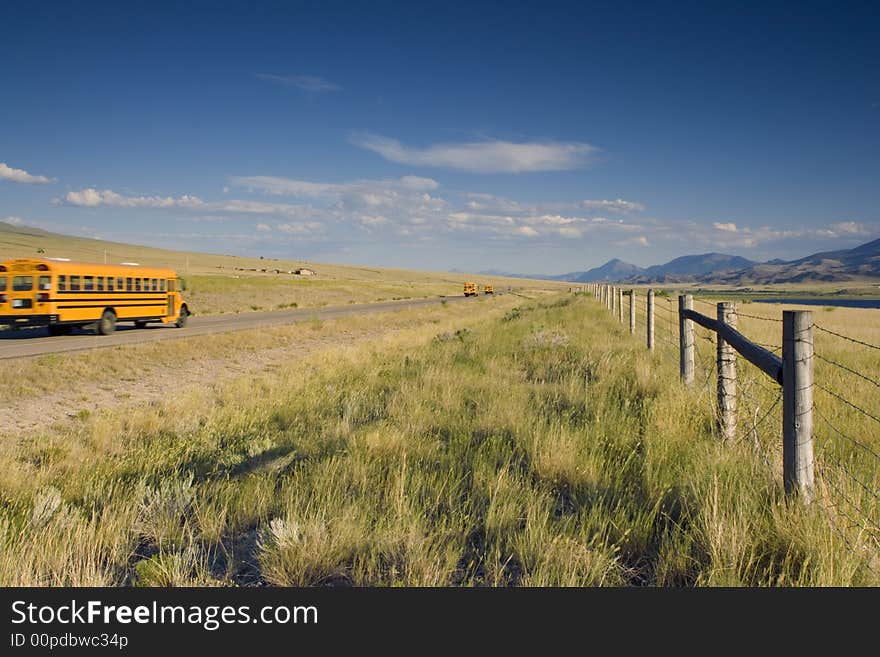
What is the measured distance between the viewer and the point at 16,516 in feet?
12.5

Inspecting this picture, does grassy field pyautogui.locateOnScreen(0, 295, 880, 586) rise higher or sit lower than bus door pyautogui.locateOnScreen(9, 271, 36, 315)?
lower

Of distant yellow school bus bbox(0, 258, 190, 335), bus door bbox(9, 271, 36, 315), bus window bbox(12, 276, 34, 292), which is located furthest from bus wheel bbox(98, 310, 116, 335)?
bus window bbox(12, 276, 34, 292)

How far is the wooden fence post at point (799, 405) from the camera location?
11.4 feet

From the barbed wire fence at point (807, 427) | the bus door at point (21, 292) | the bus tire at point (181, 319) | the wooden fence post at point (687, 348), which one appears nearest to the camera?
the barbed wire fence at point (807, 427)

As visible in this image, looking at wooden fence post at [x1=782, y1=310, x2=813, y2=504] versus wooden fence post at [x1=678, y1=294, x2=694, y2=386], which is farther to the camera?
wooden fence post at [x1=678, y1=294, x2=694, y2=386]

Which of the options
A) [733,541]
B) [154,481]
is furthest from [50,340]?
[733,541]

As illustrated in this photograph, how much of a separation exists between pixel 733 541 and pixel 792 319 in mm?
1596

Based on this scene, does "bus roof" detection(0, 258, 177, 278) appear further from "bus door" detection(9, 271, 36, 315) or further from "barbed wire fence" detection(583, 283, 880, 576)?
"barbed wire fence" detection(583, 283, 880, 576)

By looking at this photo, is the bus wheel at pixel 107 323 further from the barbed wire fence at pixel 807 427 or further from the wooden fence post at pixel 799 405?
the wooden fence post at pixel 799 405

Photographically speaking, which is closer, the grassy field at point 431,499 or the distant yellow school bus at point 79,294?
the grassy field at point 431,499

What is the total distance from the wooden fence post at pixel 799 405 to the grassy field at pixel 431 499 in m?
0.24

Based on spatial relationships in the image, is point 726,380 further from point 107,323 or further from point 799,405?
point 107,323

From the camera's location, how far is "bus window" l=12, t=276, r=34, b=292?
16.2m

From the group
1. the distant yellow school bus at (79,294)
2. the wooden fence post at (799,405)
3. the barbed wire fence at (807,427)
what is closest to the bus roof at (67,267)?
the distant yellow school bus at (79,294)
